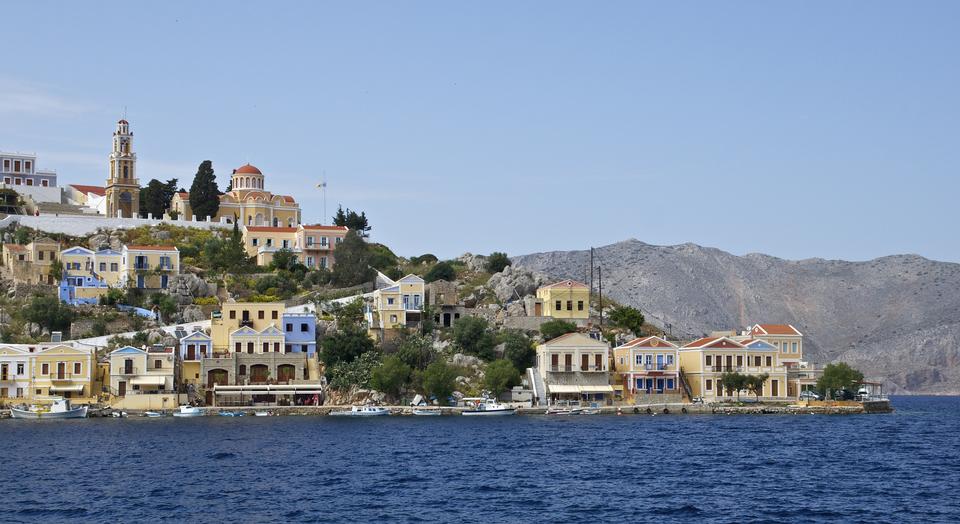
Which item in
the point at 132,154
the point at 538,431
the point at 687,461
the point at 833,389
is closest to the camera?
the point at 687,461

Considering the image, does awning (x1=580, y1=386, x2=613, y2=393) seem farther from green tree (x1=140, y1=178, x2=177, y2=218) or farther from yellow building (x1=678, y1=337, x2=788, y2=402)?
green tree (x1=140, y1=178, x2=177, y2=218)

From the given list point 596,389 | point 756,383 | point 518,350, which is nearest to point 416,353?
point 518,350

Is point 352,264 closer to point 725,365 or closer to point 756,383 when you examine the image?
point 725,365

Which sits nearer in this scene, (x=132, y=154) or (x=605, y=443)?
(x=605, y=443)

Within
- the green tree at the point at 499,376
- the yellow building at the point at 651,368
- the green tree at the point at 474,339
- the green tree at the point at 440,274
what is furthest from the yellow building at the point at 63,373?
the yellow building at the point at 651,368

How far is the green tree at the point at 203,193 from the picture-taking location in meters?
112

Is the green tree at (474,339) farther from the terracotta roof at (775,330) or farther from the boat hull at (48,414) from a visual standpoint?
the boat hull at (48,414)

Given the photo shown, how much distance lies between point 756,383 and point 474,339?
64.5 feet

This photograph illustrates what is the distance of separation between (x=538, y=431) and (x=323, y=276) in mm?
38406

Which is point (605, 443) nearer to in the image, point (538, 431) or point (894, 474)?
point (538, 431)

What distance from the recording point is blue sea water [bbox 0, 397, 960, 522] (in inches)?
1626

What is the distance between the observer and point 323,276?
10369cm

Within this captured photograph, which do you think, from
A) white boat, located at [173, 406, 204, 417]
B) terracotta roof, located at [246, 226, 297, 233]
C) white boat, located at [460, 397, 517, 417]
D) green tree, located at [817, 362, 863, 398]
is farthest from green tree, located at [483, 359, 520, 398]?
terracotta roof, located at [246, 226, 297, 233]

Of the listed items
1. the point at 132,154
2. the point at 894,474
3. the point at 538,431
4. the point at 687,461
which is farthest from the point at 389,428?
the point at 132,154
